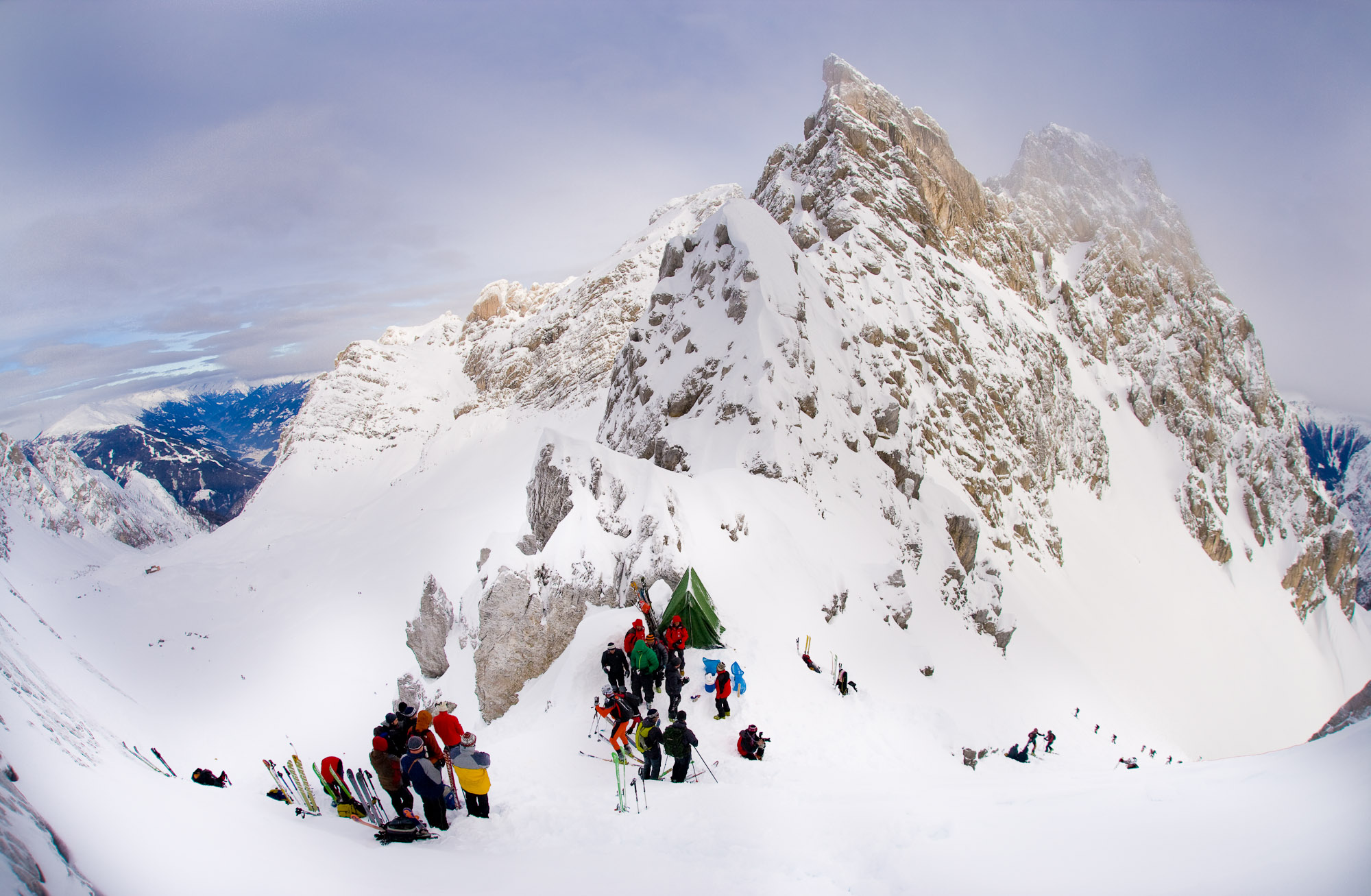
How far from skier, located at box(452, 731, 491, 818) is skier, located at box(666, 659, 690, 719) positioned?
3.78m

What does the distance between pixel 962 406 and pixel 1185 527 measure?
3915 centimetres

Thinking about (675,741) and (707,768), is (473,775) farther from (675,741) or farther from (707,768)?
(707,768)

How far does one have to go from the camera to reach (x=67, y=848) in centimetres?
348

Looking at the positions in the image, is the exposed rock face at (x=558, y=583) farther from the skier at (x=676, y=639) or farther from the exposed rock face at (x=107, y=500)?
the exposed rock face at (x=107, y=500)

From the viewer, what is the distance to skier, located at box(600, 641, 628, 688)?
37.9ft

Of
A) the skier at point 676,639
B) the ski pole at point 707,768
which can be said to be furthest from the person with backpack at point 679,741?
the skier at point 676,639

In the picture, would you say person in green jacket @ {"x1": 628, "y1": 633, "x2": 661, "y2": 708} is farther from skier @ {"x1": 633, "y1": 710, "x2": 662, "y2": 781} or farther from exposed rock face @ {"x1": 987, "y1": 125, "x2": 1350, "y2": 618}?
exposed rock face @ {"x1": 987, "y1": 125, "x2": 1350, "y2": 618}

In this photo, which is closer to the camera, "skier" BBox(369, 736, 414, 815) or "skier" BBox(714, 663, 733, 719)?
"skier" BBox(369, 736, 414, 815)

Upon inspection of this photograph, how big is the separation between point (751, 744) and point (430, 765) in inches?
223

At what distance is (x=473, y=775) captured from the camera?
7957 millimetres

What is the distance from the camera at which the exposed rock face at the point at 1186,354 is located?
6425 cm

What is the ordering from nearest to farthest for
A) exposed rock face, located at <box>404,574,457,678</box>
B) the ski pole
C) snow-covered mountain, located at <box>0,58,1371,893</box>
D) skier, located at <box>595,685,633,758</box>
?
snow-covered mountain, located at <box>0,58,1371,893</box> < the ski pole < skier, located at <box>595,685,633,758</box> < exposed rock face, located at <box>404,574,457,678</box>

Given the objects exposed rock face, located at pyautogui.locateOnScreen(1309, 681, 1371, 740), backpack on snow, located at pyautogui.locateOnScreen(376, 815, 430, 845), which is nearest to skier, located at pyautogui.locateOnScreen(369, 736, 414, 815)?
backpack on snow, located at pyautogui.locateOnScreen(376, 815, 430, 845)

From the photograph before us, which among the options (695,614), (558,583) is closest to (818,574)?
(695,614)
